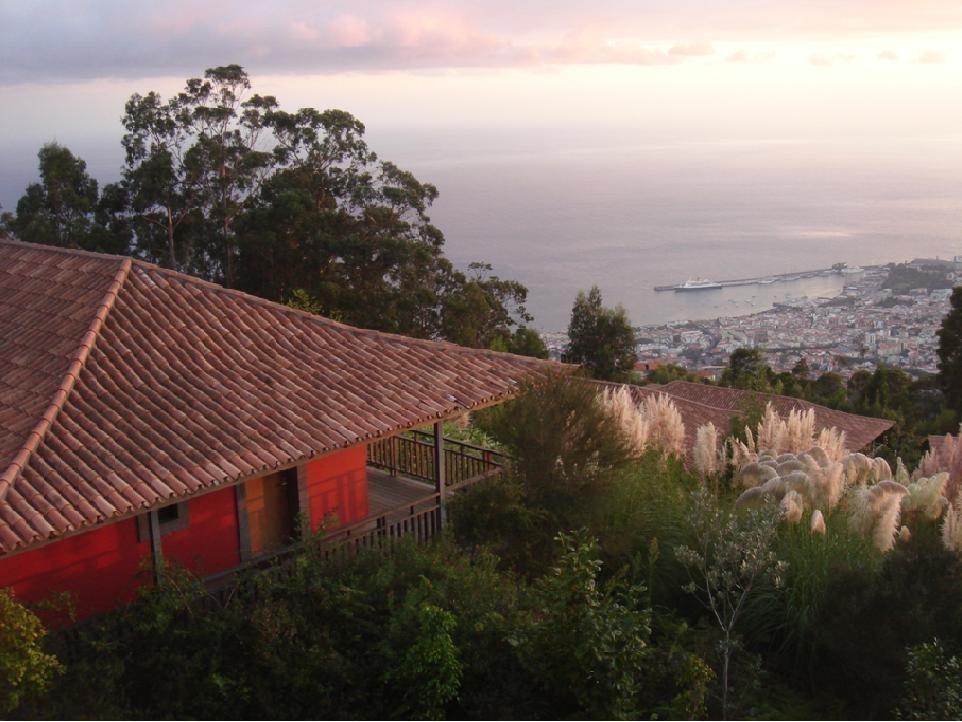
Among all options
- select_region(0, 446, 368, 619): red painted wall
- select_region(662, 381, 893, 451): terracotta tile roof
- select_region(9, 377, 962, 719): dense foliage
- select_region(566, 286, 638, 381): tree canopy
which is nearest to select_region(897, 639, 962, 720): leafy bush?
select_region(9, 377, 962, 719): dense foliage

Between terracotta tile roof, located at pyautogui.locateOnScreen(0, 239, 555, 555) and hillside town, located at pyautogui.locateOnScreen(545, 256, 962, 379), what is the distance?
1415 inches

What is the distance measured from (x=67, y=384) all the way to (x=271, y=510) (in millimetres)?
2756

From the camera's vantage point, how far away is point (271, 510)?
10.5 meters

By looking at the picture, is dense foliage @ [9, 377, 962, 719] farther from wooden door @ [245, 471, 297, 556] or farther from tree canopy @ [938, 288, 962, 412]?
tree canopy @ [938, 288, 962, 412]

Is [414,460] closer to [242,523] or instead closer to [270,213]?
[242,523]

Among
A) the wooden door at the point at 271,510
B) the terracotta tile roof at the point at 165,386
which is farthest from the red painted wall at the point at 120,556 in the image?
the terracotta tile roof at the point at 165,386

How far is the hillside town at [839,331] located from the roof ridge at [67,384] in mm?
36860

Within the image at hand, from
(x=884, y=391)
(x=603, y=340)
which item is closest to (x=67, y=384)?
(x=603, y=340)

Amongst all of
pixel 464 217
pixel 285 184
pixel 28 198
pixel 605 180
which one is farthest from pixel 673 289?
pixel 605 180

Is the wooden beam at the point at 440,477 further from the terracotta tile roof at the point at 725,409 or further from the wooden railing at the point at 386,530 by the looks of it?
the terracotta tile roof at the point at 725,409

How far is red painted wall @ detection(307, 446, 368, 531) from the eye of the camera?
35.1ft

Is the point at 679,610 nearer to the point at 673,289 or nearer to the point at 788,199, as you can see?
the point at 673,289

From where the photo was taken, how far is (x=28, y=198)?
3778 centimetres

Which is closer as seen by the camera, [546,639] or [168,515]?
[546,639]
